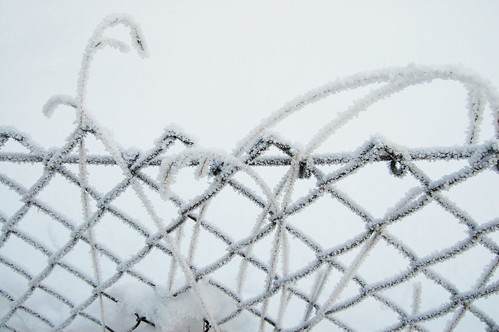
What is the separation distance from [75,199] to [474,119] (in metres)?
4.15

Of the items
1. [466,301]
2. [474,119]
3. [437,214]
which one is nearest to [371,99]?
[474,119]

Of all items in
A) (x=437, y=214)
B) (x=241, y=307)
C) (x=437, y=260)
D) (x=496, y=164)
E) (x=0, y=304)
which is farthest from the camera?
(x=437, y=214)

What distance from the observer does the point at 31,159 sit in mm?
993

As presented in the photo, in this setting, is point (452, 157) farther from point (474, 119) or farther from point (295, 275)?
point (295, 275)

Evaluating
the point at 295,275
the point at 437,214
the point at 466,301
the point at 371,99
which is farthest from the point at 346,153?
the point at 437,214

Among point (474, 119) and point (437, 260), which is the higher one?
point (474, 119)

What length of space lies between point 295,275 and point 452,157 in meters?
0.54

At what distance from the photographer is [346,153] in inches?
29.0

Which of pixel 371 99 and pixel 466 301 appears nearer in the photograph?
pixel 371 99

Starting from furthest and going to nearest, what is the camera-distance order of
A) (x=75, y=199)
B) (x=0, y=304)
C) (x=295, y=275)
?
(x=75, y=199) → (x=0, y=304) → (x=295, y=275)

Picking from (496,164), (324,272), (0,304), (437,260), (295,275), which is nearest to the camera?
(496,164)

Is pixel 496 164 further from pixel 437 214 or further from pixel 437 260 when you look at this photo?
pixel 437 214

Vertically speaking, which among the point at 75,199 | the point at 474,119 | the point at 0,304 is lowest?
the point at 0,304

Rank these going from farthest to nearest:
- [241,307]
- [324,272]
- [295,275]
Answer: [324,272] → [241,307] → [295,275]
